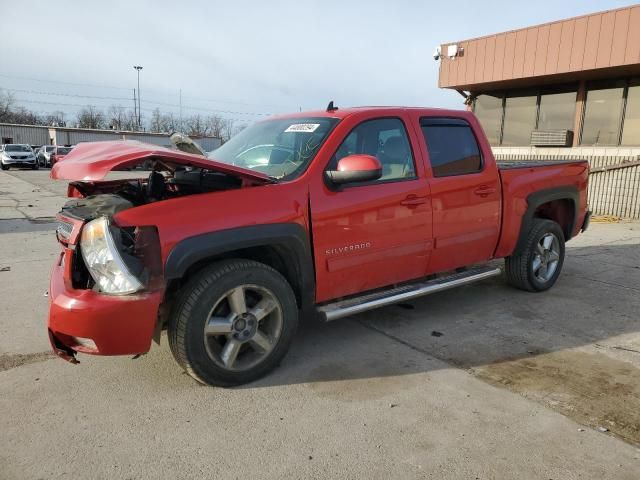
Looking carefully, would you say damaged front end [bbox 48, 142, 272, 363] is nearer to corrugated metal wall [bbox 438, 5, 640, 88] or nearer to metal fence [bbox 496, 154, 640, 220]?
metal fence [bbox 496, 154, 640, 220]

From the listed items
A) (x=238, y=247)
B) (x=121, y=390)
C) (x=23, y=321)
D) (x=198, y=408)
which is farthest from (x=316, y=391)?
(x=23, y=321)

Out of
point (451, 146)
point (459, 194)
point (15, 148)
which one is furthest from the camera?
point (15, 148)

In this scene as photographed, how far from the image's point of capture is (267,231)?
3.14m

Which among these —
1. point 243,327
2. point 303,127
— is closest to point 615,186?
point 303,127

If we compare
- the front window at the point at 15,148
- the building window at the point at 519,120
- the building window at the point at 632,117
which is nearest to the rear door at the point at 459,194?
the building window at the point at 632,117

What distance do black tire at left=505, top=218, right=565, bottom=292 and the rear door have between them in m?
0.57

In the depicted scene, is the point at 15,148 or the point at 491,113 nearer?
the point at 491,113

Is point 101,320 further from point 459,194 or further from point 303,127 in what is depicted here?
point 459,194

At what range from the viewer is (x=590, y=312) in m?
4.77

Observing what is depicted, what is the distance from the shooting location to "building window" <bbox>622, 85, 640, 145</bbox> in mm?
11953

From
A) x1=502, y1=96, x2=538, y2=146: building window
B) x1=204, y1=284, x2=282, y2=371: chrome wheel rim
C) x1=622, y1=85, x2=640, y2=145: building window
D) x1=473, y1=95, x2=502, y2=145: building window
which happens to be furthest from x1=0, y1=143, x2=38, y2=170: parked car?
x1=204, y1=284, x2=282, y2=371: chrome wheel rim

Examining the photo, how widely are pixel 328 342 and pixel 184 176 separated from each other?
68.5 inches

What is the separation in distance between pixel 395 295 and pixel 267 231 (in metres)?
1.31

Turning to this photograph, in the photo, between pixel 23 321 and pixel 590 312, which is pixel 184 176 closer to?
pixel 23 321
